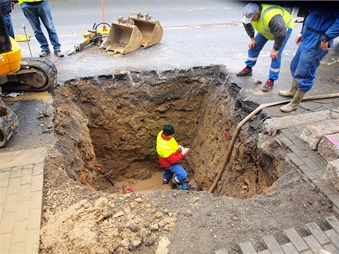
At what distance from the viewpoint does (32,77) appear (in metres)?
5.00

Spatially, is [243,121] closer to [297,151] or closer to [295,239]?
[297,151]

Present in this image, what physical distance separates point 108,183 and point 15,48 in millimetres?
3346

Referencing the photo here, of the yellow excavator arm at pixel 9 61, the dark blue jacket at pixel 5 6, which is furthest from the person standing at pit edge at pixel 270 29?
the dark blue jacket at pixel 5 6

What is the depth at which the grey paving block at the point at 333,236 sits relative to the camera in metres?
2.76

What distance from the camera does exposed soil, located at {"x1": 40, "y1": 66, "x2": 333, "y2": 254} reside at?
2902mm

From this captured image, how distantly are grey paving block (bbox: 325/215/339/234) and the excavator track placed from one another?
4706mm

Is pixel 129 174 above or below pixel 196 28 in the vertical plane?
below

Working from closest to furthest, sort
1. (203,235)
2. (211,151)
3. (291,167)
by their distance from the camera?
1. (203,235)
2. (291,167)
3. (211,151)

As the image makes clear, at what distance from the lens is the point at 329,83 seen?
5594mm

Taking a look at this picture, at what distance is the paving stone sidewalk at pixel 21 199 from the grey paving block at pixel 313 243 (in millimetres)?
2641

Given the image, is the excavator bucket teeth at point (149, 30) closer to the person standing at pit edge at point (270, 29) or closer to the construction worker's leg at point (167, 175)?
the person standing at pit edge at point (270, 29)

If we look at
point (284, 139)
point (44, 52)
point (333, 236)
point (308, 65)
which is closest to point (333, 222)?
point (333, 236)

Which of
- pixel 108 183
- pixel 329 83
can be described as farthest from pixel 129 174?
pixel 329 83

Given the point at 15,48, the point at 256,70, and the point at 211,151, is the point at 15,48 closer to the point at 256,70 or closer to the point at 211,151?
the point at 211,151
